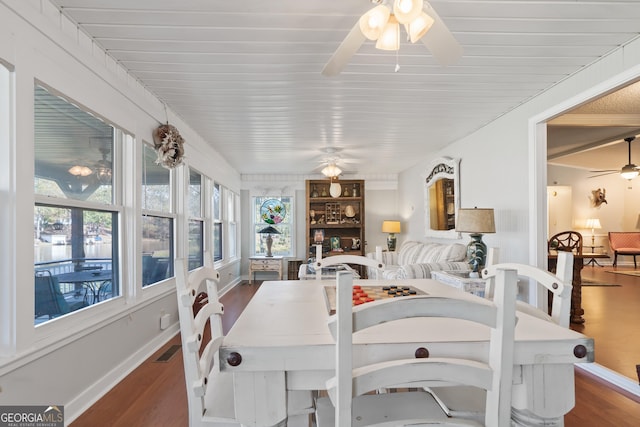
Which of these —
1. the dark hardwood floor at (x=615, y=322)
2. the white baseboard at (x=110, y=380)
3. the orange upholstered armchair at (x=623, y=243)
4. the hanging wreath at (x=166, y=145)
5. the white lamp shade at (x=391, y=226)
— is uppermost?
the hanging wreath at (x=166, y=145)

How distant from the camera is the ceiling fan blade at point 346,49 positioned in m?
1.62

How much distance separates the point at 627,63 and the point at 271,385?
2.88 m

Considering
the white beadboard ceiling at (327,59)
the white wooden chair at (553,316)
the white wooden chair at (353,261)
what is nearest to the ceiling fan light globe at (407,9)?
the white beadboard ceiling at (327,59)

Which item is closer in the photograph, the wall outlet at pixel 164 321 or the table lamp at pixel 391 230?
the wall outlet at pixel 164 321

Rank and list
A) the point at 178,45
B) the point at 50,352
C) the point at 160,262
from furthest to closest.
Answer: the point at 160,262, the point at 178,45, the point at 50,352

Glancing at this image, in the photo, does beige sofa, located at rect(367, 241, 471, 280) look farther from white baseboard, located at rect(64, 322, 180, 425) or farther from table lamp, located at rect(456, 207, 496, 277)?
white baseboard, located at rect(64, 322, 180, 425)

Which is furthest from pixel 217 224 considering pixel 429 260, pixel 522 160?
pixel 522 160

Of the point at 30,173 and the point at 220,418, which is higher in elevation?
the point at 30,173

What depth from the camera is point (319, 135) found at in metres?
4.40

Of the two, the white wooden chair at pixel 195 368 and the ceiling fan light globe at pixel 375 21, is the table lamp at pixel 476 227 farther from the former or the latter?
the white wooden chair at pixel 195 368

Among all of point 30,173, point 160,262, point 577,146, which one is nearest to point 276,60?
point 30,173

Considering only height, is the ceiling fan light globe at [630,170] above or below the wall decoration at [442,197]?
above

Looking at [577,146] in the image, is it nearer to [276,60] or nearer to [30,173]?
[276,60]

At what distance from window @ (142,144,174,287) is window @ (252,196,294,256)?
12.7ft
